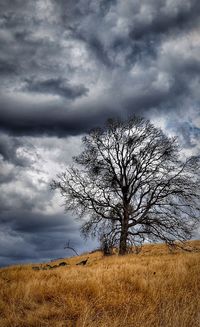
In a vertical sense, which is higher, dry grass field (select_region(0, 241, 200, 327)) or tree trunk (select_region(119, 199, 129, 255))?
tree trunk (select_region(119, 199, 129, 255))

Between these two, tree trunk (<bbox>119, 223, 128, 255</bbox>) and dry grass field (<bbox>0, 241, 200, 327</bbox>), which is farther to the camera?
tree trunk (<bbox>119, 223, 128, 255</bbox>)

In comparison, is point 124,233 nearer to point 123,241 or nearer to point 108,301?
point 123,241

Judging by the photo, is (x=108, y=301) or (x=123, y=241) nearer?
(x=108, y=301)

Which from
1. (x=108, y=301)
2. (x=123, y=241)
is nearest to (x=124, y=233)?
(x=123, y=241)

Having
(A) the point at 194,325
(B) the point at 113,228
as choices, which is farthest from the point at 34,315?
(B) the point at 113,228

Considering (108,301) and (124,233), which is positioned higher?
(124,233)

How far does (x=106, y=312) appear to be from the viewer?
530cm

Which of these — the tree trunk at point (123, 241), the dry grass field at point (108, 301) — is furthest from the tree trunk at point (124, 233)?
the dry grass field at point (108, 301)

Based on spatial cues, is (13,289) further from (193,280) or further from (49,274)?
(193,280)

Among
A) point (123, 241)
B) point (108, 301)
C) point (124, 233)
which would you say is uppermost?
point (124, 233)

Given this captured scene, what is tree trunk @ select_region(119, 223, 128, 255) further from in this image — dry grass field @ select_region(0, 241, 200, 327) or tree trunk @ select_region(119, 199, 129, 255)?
dry grass field @ select_region(0, 241, 200, 327)

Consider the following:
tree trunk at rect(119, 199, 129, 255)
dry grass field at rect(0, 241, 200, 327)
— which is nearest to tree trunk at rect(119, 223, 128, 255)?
tree trunk at rect(119, 199, 129, 255)

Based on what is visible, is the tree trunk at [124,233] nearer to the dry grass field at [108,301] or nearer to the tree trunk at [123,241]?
the tree trunk at [123,241]

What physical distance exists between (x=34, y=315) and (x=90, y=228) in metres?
12.1
